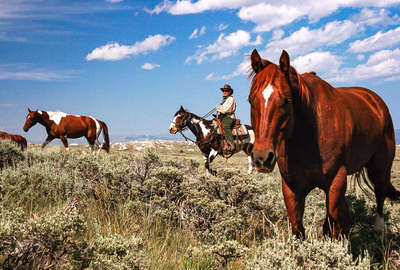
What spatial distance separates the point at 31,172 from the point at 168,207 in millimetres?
3243

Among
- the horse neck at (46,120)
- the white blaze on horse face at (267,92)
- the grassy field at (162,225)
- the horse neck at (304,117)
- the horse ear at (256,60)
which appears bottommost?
the grassy field at (162,225)

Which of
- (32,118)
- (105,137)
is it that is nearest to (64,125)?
(32,118)

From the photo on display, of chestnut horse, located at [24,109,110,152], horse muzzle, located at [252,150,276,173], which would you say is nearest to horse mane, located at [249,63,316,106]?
horse muzzle, located at [252,150,276,173]

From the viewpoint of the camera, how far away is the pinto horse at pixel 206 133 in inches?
504

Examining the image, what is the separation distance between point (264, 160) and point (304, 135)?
31.1 inches

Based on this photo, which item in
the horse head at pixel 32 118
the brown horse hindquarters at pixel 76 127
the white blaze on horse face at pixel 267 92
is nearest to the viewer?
the white blaze on horse face at pixel 267 92

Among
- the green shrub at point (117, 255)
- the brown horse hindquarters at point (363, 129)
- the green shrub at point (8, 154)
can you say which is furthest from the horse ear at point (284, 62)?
the green shrub at point (8, 154)

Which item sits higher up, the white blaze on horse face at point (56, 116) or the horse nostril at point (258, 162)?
the white blaze on horse face at point (56, 116)

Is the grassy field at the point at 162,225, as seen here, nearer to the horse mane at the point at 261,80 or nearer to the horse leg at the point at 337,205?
the horse leg at the point at 337,205

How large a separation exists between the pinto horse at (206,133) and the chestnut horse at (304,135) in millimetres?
9381

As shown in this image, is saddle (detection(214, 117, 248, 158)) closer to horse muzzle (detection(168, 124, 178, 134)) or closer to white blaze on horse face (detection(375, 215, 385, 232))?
horse muzzle (detection(168, 124, 178, 134))

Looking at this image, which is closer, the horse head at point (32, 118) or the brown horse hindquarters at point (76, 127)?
the horse head at point (32, 118)

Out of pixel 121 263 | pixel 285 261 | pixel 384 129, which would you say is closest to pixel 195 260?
pixel 121 263

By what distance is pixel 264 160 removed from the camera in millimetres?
2266
